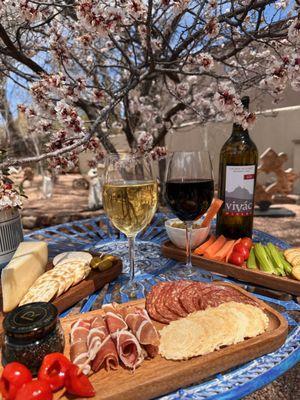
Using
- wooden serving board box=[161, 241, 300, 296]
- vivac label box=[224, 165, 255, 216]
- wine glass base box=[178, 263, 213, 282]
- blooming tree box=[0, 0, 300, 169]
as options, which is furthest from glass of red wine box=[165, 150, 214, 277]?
blooming tree box=[0, 0, 300, 169]

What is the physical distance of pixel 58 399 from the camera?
2.42 ft

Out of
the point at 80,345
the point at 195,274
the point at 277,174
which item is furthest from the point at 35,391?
the point at 277,174

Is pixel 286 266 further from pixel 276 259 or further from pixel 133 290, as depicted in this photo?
pixel 133 290

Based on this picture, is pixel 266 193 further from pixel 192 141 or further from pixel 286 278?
pixel 286 278

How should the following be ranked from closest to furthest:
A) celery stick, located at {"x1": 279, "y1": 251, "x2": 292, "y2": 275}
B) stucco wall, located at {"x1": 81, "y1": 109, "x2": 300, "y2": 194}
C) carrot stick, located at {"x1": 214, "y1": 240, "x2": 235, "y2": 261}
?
celery stick, located at {"x1": 279, "y1": 251, "x2": 292, "y2": 275} → carrot stick, located at {"x1": 214, "y1": 240, "x2": 235, "y2": 261} → stucco wall, located at {"x1": 81, "y1": 109, "x2": 300, "y2": 194}

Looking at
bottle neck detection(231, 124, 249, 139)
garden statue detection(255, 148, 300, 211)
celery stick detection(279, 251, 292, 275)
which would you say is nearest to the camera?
celery stick detection(279, 251, 292, 275)

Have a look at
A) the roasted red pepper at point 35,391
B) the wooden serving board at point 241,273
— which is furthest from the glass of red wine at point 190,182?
the roasted red pepper at point 35,391

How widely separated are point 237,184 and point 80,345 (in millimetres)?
1156

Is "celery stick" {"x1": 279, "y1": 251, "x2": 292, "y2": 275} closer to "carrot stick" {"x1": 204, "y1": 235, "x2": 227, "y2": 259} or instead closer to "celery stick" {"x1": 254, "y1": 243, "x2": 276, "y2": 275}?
"celery stick" {"x1": 254, "y1": 243, "x2": 276, "y2": 275}

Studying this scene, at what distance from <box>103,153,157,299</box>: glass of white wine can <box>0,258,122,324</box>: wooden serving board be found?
11 centimetres

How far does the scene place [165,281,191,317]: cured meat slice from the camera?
3.53 ft

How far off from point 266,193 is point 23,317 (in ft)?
23.9

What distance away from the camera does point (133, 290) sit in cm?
131

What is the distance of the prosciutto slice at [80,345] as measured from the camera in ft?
2.67
